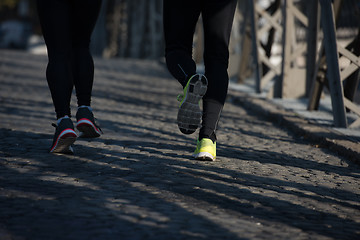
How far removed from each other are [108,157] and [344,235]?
2.00 metres

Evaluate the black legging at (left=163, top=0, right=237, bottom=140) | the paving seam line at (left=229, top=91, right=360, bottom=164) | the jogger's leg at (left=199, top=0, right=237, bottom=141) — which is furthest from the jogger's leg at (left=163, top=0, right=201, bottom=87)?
the paving seam line at (left=229, top=91, right=360, bottom=164)

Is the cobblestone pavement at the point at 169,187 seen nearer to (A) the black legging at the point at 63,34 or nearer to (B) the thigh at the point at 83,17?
(A) the black legging at the point at 63,34

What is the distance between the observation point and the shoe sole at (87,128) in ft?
15.4

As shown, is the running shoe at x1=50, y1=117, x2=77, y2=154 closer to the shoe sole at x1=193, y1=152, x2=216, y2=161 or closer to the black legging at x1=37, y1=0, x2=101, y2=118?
the black legging at x1=37, y1=0, x2=101, y2=118

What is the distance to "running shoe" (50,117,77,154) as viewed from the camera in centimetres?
432

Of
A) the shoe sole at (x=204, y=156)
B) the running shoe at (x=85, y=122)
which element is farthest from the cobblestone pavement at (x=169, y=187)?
the running shoe at (x=85, y=122)

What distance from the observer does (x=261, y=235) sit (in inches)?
113

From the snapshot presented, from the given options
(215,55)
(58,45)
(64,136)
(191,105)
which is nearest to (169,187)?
(191,105)

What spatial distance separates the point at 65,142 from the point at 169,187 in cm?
99

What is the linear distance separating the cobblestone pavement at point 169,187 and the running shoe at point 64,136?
0.08 m

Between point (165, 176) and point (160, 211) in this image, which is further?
point (165, 176)

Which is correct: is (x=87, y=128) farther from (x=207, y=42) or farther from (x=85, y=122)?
(x=207, y=42)

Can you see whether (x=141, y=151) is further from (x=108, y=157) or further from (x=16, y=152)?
(x=16, y=152)

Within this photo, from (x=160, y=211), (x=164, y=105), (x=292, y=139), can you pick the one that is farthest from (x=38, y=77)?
(x=160, y=211)
